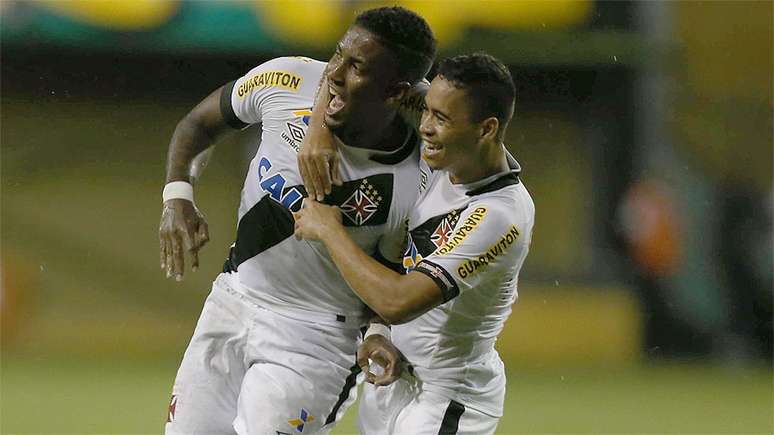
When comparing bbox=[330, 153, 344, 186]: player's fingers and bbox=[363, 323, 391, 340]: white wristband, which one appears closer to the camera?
bbox=[330, 153, 344, 186]: player's fingers

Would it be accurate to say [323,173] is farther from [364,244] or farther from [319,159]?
[364,244]

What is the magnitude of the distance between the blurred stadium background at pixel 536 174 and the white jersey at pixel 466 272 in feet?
19.7

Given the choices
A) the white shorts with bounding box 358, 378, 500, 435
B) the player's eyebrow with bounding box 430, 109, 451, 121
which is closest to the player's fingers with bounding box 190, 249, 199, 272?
the white shorts with bounding box 358, 378, 500, 435

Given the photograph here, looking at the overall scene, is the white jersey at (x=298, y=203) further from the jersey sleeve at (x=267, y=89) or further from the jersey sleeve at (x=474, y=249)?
the jersey sleeve at (x=474, y=249)

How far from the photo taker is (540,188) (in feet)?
44.2

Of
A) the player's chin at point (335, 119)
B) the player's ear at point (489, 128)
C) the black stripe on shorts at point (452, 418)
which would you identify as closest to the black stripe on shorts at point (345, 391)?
the black stripe on shorts at point (452, 418)

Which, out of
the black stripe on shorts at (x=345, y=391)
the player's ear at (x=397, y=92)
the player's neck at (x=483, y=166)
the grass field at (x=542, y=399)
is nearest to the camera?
the player's neck at (x=483, y=166)

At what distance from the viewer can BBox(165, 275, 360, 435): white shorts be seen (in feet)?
13.7

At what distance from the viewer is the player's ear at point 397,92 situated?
4.14 metres

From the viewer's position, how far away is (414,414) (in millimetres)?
4258

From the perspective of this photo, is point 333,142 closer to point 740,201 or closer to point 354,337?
point 354,337

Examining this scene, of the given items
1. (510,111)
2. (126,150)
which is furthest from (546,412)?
(126,150)

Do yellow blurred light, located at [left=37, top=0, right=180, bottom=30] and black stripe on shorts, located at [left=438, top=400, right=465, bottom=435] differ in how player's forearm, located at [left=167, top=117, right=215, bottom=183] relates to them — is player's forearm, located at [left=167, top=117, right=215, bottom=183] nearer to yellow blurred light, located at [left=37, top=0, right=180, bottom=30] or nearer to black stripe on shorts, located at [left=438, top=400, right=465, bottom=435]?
black stripe on shorts, located at [left=438, top=400, right=465, bottom=435]

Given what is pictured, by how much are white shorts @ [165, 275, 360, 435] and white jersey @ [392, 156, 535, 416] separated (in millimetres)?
279
